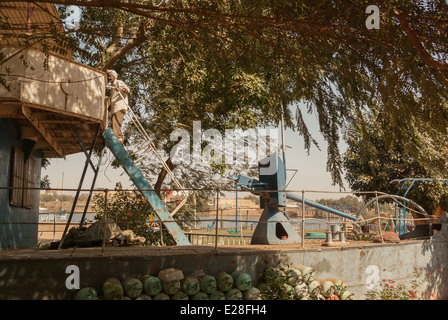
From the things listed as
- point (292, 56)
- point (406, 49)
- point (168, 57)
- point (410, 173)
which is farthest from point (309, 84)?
point (410, 173)

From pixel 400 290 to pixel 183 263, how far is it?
652 centimetres

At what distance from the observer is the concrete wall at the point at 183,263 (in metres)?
7.80

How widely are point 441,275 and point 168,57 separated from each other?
11452 millimetres

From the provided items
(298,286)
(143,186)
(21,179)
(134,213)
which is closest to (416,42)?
(298,286)

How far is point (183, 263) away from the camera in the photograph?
350 inches

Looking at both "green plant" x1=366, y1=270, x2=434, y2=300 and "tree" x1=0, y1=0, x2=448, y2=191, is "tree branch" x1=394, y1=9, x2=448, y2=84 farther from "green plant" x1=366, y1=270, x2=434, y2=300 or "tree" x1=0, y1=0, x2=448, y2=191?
"green plant" x1=366, y1=270, x2=434, y2=300

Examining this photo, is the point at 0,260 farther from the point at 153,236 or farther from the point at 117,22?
the point at 117,22

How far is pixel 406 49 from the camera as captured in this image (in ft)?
22.0

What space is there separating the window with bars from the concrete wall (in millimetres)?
2766

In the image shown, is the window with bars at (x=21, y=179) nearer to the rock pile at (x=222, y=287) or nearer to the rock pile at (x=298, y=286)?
the rock pile at (x=222, y=287)

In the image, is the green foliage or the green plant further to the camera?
the green foliage

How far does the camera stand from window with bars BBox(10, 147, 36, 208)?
37.2 feet

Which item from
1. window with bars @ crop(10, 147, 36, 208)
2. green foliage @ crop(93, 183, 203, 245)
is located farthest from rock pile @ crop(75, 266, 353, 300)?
green foliage @ crop(93, 183, 203, 245)

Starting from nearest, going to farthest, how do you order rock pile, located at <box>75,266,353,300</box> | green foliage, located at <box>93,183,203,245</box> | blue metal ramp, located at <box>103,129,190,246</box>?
rock pile, located at <box>75,266,353,300</box>, blue metal ramp, located at <box>103,129,190,246</box>, green foliage, located at <box>93,183,203,245</box>
